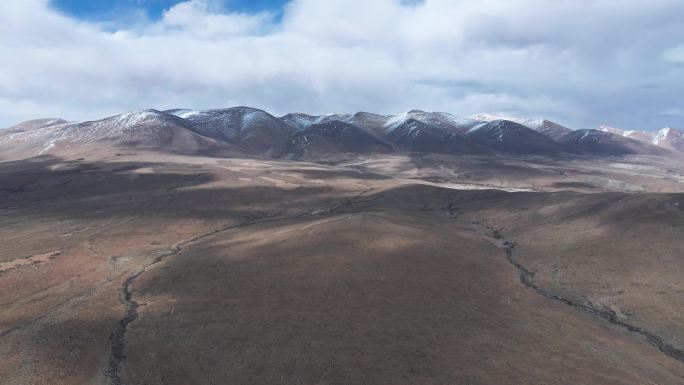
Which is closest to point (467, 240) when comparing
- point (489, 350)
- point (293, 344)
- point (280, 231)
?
point (280, 231)

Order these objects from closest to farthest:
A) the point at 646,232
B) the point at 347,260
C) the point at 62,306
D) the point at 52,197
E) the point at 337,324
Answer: the point at 337,324, the point at 62,306, the point at 347,260, the point at 646,232, the point at 52,197

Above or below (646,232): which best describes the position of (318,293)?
below

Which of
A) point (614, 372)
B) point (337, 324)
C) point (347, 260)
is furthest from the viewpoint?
point (347, 260)

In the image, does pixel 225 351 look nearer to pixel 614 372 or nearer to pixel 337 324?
pixel 337 324

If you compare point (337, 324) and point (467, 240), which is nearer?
point (337, 324)

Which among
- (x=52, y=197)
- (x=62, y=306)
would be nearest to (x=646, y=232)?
(x=62, y=306)

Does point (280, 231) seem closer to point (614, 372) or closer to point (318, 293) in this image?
point (318, 293)
